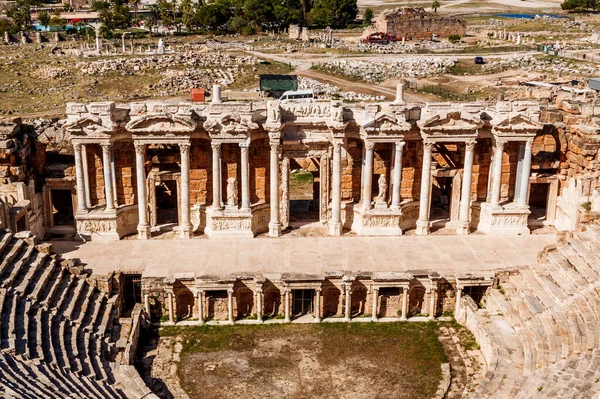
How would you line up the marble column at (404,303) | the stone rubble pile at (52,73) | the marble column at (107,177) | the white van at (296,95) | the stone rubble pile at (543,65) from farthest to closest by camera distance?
the stone rubble pile at (52,73), the stone rubble pile at (543,65), the white van at (296,95), the marble column at (107,177), the marble column at (404,303)

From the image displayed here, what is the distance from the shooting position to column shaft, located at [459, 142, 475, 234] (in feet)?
93.8

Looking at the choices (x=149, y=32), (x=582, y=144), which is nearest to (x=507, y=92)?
(x=582, y=144)

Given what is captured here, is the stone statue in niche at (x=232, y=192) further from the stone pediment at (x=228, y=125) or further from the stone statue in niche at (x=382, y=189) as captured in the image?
the stone statue in niche at (x=382, y=189)

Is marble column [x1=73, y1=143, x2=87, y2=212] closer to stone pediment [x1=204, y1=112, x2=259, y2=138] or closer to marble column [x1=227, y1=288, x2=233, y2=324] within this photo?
stone pediment [x1=204, y1=112, x2=259, y2=138]

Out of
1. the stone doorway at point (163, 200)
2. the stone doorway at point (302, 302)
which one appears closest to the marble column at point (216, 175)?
the stone doorway at point (163, 200)

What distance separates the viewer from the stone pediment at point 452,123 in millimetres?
27969

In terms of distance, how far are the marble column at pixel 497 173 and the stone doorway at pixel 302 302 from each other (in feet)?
29.7

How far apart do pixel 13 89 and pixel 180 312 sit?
50997 mm

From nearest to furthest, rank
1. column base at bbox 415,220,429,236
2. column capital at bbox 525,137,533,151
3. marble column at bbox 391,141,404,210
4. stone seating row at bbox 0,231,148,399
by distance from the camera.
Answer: stone seating row at bbox 0,231,148,399, marble column at bbox 391,141,404,210, column capital at bbox 525,137,533,151, column base at bbox 415,220,429,236

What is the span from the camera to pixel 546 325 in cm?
2167

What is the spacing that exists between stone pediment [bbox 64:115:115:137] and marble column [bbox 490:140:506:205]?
14.7 metres

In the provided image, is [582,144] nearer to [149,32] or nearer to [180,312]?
[180,312]

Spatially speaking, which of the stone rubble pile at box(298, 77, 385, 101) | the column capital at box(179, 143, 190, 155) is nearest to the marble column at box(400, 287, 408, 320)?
the column capital at box(179, 143, 190, 155)

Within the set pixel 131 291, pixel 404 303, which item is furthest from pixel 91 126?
pixel 404 303
